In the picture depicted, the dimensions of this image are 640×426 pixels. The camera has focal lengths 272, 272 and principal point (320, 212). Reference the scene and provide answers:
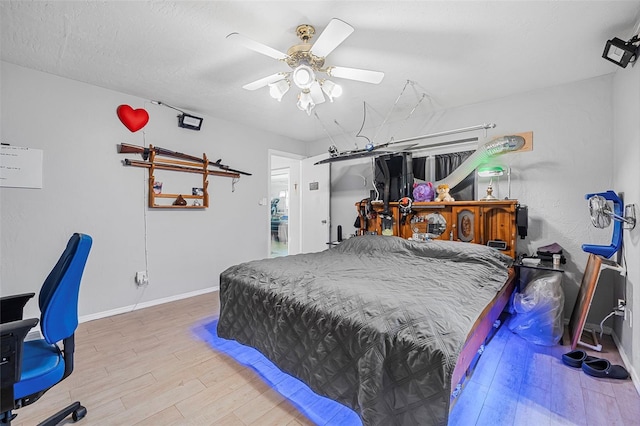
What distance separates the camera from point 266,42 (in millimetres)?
2129

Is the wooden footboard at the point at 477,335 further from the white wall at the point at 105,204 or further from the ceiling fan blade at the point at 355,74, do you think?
the white wall at the point at 105,204

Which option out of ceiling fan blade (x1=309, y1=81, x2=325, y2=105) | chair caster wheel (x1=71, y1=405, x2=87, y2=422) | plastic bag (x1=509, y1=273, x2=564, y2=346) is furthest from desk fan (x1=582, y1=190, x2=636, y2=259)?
chair caster wheel (x1=71, y1=405, x2=87, y2=422)

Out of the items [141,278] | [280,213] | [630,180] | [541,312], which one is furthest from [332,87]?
[280,213]

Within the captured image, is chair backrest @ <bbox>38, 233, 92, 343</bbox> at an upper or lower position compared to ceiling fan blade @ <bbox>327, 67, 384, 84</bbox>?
lower

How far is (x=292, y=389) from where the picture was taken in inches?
70.4

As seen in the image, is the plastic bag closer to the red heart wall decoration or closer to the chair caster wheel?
the chair caster wheel

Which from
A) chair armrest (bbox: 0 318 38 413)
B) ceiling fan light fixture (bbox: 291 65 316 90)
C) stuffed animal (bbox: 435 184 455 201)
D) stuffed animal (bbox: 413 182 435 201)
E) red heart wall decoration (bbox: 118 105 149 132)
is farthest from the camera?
stuffed animal (bbox: 413 182 435 201)

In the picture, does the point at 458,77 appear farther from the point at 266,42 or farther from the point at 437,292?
the point at 437,292

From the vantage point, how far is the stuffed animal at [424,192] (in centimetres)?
348

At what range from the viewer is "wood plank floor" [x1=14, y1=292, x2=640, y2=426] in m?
1.54

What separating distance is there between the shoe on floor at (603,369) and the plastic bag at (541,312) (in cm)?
36

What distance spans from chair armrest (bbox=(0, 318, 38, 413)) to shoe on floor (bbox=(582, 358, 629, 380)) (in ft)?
10.6

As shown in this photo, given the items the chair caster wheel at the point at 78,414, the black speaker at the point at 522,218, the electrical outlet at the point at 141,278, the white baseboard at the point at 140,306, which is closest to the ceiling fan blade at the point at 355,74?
the black speaker at the point at 522,218

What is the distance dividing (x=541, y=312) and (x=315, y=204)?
336 cm
